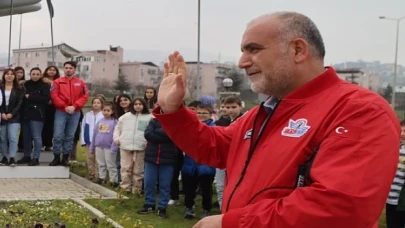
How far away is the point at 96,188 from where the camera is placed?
29.5 feet

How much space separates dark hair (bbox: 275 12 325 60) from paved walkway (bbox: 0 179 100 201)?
667 cm

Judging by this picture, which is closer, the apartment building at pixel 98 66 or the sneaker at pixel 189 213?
the sneaker at pixel 189 213

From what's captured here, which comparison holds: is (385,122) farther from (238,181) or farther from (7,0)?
(7,0)

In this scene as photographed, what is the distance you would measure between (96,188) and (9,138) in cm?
215

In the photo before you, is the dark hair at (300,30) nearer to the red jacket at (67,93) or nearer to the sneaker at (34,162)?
the red jacket at (67,93)

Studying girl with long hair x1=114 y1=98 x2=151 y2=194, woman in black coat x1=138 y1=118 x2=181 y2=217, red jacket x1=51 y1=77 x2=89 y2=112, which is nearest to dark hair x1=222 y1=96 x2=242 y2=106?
woman in black coat x1=138 y1=118 x2=181 y2=217

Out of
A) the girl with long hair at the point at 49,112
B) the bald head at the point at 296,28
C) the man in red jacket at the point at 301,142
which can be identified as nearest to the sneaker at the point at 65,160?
the girl with long hair at the point at 49,112

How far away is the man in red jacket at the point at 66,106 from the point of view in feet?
32.5

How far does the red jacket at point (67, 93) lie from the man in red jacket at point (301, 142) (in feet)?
26.1

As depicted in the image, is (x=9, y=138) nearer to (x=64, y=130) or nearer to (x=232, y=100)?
(x=64, y=130)

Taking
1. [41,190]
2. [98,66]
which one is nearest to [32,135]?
[41,190]

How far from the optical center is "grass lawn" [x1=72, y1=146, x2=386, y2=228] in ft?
21.4

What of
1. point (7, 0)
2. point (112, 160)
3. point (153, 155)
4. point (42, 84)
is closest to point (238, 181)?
point (153, 155)

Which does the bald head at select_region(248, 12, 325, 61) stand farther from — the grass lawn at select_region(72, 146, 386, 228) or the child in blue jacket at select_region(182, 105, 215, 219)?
the child in blue jacket at select_region(182, 105, 215, 219)
